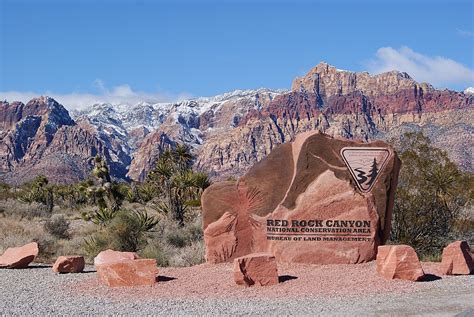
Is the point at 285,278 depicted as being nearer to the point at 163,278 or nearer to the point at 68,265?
the point at 163,278

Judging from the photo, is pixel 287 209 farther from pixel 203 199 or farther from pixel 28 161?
pixel 28 161

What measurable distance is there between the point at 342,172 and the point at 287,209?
165 cm

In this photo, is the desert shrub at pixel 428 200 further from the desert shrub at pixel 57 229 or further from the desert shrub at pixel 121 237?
the desert shrub at pixel 57 229

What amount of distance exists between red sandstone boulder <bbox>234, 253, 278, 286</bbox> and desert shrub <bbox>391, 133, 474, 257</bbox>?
7.04 metres

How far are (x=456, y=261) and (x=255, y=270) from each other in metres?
4.57

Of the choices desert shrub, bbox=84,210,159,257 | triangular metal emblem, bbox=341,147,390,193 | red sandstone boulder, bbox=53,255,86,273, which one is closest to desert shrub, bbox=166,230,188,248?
desert shrub, bbox=84,210,159,257

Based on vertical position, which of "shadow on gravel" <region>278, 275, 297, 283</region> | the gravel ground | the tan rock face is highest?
the tan rock face

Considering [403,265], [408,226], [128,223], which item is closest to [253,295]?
[403,265]

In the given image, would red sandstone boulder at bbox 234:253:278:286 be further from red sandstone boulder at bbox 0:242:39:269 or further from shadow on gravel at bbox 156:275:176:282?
red sandstone boulder at bbox 0:242:39:269

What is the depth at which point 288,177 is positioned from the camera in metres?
16.1

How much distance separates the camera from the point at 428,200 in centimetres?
1953

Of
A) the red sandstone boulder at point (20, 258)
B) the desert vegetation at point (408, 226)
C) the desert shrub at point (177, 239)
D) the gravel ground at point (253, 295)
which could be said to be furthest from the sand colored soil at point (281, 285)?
the desert shrub at point (177, 239)

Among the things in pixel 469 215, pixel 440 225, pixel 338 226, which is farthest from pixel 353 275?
pixel 469 215

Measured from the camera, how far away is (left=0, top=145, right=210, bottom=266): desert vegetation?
67.1 feet
